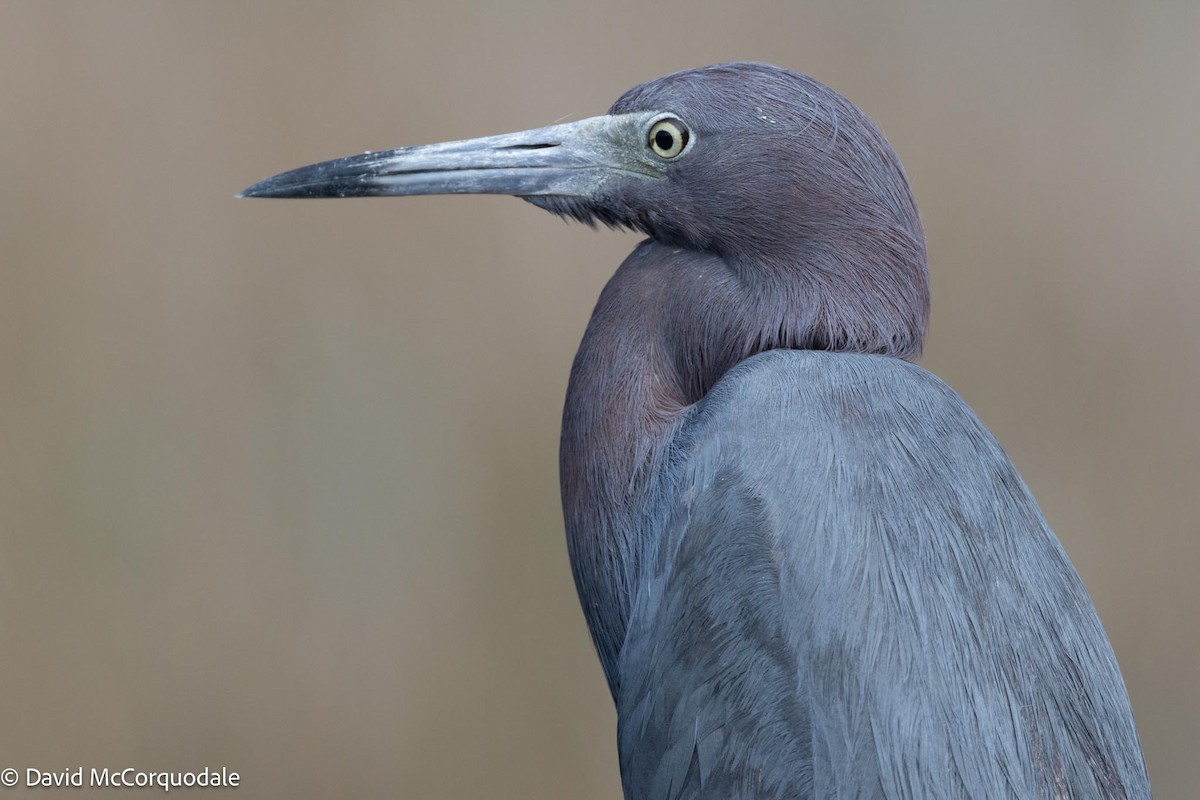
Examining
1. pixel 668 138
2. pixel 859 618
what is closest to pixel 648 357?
pixel 668 138

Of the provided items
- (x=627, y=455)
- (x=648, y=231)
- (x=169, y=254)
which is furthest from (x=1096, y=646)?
(x=169, y=254)

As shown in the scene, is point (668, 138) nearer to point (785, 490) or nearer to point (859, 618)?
point (785, 490)

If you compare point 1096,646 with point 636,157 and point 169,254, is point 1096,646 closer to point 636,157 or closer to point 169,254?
point 636,157

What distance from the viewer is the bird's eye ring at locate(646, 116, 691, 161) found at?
1460 millimetres

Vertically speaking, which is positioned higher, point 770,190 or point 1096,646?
point 770,190

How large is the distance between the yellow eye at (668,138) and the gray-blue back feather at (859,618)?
29cm

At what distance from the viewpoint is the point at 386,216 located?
2.88m

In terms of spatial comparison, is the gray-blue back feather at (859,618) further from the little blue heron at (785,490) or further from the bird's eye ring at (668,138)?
the bird's eye ring at (668,138)

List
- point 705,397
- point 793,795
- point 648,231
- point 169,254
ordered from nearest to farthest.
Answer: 1. point 793,795
2. point 705,397
3. point 648,231
4. point 169,254

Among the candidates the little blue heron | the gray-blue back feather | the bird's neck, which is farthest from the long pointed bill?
the gray-blue back feather

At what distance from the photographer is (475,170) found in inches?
60.5

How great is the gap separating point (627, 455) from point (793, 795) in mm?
453

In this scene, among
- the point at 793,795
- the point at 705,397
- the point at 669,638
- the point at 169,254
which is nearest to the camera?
the point at 793,795

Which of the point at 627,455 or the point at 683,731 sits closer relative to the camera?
the point at 683,731
